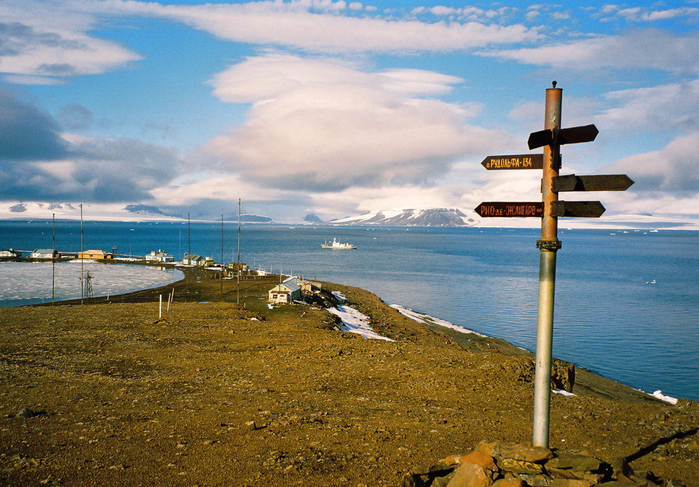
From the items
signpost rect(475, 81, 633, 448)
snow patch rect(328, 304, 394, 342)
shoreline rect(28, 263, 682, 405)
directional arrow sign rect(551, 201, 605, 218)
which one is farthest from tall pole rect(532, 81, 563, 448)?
snow patch rect(328, 304, 394, 342)

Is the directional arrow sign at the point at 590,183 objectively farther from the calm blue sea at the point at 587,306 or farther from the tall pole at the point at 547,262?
the calm blue sea at the point at 587,306

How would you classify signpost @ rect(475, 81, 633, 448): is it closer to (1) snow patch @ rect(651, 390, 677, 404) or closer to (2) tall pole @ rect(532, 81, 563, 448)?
(2) tall pole @ rect(532, 81, 563, 448)

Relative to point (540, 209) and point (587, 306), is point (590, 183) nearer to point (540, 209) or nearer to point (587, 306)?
point (540, 209)

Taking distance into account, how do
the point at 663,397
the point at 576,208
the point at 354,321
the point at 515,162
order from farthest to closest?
the point at 354,321
the point at 663,397
the point at 515,162
the point at 576,208

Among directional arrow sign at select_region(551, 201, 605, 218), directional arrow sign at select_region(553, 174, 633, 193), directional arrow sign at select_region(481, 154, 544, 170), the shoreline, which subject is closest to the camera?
directional arrow sign at select_region(553, 174, 633, 193)

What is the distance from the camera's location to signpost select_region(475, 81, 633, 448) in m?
8.85

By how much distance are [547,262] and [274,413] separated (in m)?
8.78

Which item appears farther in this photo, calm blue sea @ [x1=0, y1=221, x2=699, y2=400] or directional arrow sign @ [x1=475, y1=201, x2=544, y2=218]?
calm blue sea @ [x1=0, y1=221, x2=699, y2=400]

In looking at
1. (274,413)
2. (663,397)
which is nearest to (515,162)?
(274,413)

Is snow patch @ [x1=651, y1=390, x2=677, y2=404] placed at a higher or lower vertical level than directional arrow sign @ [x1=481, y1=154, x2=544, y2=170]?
lower

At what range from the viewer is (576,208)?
8859mm

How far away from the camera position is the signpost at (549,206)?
885 centimetres

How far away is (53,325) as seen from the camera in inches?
1078

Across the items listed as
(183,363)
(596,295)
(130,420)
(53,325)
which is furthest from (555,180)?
(596,295)
